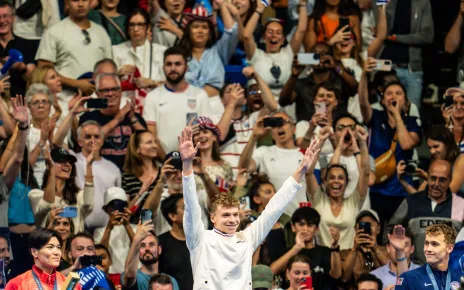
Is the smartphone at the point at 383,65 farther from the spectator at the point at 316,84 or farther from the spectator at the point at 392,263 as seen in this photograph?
the spectator at the point at 392,263

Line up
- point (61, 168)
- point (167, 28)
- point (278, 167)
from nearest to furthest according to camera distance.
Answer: point (61, 168) < point (278, 167) < point (167, 28)

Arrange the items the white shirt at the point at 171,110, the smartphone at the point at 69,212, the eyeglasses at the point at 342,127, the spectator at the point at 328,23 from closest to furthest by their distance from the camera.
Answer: the smartphone at the point at 69,212 < the eyeglasses at the point at 342,127 < the white shirt at the point at 171,110 < the spectator at the point at 328,23

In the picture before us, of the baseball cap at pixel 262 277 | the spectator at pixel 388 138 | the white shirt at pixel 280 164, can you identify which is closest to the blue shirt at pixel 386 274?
the baseball cap at pixel 262 277

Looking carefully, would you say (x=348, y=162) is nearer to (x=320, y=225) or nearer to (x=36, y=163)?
(x=320, y=225)

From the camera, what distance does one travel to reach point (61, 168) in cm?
1440

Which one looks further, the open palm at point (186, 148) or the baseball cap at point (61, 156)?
the baseball cap at point (61, 156)

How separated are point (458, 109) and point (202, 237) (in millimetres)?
5605

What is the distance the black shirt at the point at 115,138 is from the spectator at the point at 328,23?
2865mm

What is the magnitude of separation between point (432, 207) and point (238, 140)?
7.73 ft

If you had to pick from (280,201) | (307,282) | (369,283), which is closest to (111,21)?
(307,282)

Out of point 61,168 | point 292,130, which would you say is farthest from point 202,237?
point 292,130

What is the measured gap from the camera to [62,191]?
47.3ft

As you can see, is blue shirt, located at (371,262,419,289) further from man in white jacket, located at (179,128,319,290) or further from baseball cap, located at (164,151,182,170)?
man in white jacket, located at (179,128,319,290)

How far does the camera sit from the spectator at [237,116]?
15555 mm
